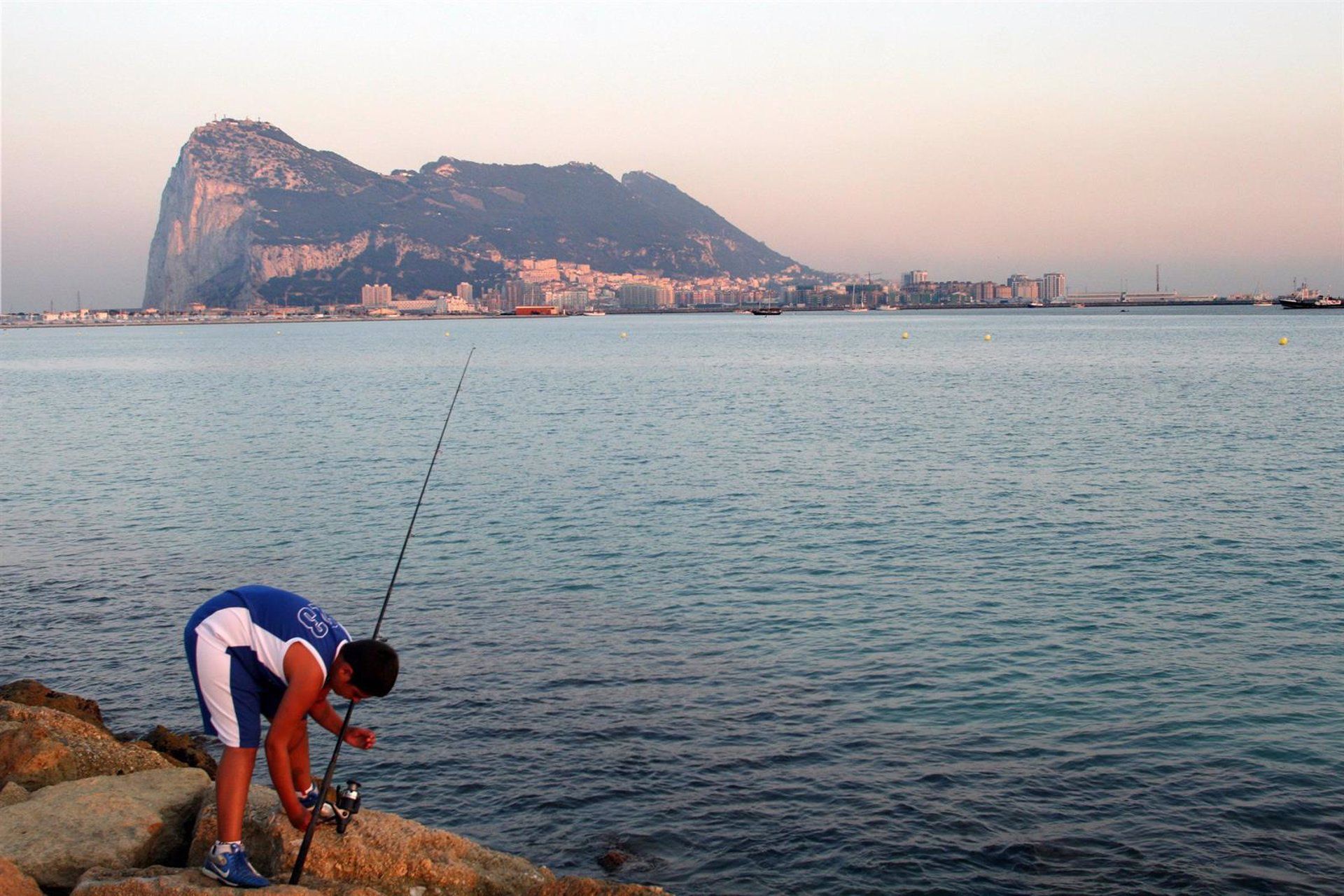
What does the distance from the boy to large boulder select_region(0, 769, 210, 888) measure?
2.61ft

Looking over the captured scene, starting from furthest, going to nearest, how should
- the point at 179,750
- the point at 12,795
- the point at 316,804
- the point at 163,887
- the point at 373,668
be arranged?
the point at 179,750
the point at 12,795
the point at 316,804
the point at 373,668
the point at 163,887

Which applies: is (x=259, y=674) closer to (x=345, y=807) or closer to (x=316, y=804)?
(x=316, y=804)

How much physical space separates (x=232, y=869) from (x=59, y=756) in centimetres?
276

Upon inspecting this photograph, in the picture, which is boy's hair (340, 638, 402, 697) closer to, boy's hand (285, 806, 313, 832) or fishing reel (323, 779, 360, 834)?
fishing reel (323, 779, 360, 834)

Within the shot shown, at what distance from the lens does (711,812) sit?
28.1ft

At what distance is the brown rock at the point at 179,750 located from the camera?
894 cm

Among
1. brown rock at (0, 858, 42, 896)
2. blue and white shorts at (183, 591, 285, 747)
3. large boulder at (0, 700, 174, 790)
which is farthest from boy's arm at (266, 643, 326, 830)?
large boulder at (0, 700, 174, 790)

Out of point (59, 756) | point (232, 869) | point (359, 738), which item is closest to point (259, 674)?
point (359, 738)

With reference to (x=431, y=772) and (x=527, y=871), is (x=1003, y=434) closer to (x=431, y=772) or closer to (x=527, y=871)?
(x=431, y=772)

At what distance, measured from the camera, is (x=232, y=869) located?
5.17 meters

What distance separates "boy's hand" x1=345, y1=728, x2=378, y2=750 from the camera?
5.55m

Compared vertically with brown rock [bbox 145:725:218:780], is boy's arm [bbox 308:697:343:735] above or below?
above

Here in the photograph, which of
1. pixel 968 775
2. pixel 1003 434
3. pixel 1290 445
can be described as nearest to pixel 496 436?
pixel 1003 434

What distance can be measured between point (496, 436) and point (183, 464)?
8670 millimetres
